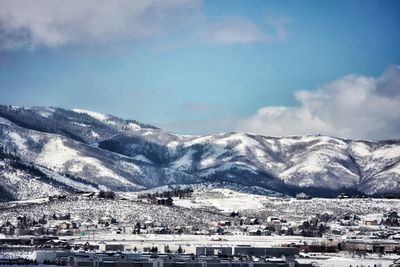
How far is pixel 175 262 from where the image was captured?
479 ft

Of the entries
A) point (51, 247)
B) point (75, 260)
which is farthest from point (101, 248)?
point (75, 260)

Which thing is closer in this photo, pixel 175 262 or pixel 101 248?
pixel 175 262

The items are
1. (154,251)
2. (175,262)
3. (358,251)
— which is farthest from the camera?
(358,251)

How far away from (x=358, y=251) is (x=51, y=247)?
2415 inches

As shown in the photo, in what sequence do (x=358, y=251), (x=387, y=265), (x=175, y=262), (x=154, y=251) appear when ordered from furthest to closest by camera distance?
(x=358, y=251), (x=154, y=251), (x=387, y=265), (x=175, y=262)

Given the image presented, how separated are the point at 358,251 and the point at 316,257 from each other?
1945cm

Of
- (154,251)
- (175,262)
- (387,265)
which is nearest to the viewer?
(175,262)

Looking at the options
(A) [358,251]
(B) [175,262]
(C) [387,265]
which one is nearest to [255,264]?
(B) [175,262]

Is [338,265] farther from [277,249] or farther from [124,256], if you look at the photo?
[124,256]

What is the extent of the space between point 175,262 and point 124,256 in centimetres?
980

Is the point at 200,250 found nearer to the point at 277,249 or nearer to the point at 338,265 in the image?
the point at 277,249

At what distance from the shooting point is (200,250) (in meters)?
180

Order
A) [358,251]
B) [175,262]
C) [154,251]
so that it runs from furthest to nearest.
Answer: [358,251] < [154,251] < [175,262]

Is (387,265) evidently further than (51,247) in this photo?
No
